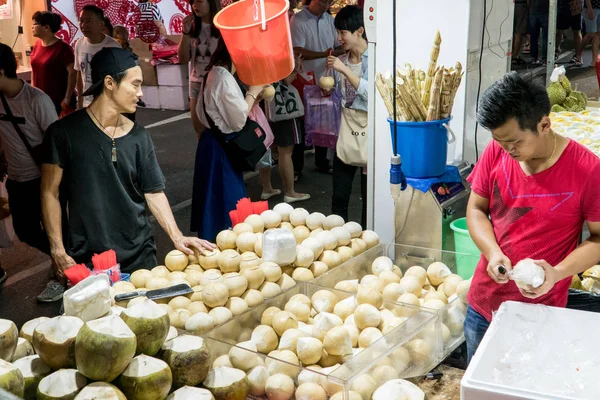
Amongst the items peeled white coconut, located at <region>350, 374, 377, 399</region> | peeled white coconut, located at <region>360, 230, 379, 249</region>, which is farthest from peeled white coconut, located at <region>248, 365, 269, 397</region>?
peeled white coconut, located at <region>360, 230, 379, 249</region>

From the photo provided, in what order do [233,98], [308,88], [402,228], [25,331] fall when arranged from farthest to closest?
1. [308,88]
2. [233,98]
3. [402,228]
4. [25,331]

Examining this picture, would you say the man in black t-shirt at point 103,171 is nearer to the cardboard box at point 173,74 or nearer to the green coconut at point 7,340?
the green coconut at point 7,340

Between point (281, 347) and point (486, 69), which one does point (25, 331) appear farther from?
point (486, 69)

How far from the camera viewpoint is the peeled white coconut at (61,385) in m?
1.75

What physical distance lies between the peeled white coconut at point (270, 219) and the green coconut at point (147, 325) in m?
1.54

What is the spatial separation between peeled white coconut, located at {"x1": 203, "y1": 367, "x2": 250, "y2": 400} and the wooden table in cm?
62

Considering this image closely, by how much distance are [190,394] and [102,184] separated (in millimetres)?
1785

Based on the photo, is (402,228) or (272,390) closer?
(272,390)

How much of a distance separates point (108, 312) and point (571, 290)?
2.10 m

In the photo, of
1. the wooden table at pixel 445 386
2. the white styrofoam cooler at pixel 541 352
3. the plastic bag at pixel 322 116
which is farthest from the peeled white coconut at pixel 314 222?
the plastic bag at pixel 322 116

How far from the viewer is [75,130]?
3.40m

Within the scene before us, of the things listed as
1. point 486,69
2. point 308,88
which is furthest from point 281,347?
point 308,88

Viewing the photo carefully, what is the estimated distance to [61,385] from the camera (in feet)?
5.79

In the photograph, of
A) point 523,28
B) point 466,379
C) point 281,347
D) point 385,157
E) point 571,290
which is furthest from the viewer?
point 523,28
